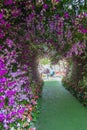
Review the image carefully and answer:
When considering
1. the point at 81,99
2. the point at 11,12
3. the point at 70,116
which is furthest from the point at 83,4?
the point at 81,99

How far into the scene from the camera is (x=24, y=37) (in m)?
7.51

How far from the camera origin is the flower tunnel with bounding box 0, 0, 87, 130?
174 inches

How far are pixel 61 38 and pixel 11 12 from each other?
2.28 meters

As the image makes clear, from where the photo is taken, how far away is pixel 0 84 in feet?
14.4

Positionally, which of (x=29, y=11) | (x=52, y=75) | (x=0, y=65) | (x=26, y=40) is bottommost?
(x=52, y=75)

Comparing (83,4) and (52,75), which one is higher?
(83,4)

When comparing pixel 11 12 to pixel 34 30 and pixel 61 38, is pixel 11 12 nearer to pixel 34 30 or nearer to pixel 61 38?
pixel 34 30

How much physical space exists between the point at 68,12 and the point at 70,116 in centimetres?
263

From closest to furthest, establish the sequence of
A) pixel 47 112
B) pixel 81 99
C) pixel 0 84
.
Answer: pixel 0 84 → pixel 47 112 → pixel 81 99

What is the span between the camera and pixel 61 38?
7.59 m

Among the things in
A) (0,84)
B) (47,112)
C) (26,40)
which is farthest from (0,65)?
(47,112)

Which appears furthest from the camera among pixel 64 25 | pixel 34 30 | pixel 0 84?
pixel 34 30

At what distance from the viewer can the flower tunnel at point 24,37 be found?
4416 millimetres

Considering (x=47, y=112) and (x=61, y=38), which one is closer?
(x=61, y=38)
